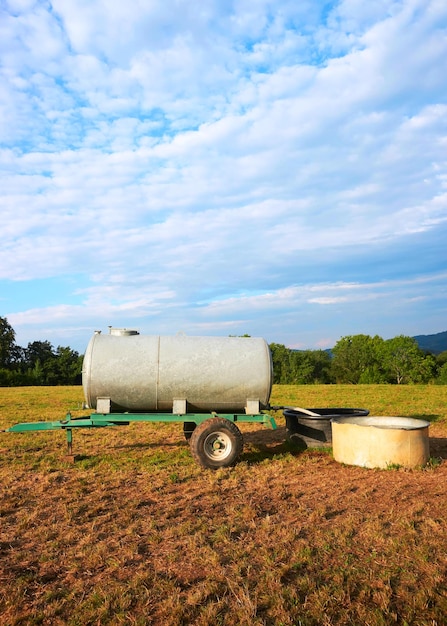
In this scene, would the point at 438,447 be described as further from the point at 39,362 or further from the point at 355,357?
the point at 355,357

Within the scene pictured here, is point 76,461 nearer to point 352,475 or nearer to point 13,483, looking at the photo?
point 13,483

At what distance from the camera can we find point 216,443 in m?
9.31

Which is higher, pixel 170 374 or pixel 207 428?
→ pixel 170 374

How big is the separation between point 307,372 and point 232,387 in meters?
76.4

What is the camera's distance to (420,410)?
17.8 meters

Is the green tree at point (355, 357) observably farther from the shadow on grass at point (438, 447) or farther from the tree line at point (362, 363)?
the shadow on grass at point (438, 447)

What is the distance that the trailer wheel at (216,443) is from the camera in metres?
9.02

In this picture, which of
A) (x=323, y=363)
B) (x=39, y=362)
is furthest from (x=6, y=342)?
(x=323, y=363)

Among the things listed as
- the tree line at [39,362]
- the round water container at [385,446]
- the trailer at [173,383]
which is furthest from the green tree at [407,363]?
the trailer at [173,383]

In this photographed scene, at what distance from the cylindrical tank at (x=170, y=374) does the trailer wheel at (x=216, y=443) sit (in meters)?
0.71

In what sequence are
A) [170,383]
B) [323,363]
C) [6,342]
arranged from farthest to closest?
1. [323,363]
2. [6,342]
3. [170,383]

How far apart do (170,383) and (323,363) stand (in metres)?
84.6

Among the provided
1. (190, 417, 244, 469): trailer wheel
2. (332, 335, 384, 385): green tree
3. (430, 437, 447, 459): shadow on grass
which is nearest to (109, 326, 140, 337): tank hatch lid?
(190, 417, 244, 469): trailer wheel

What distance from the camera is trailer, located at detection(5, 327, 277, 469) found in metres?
9.50
